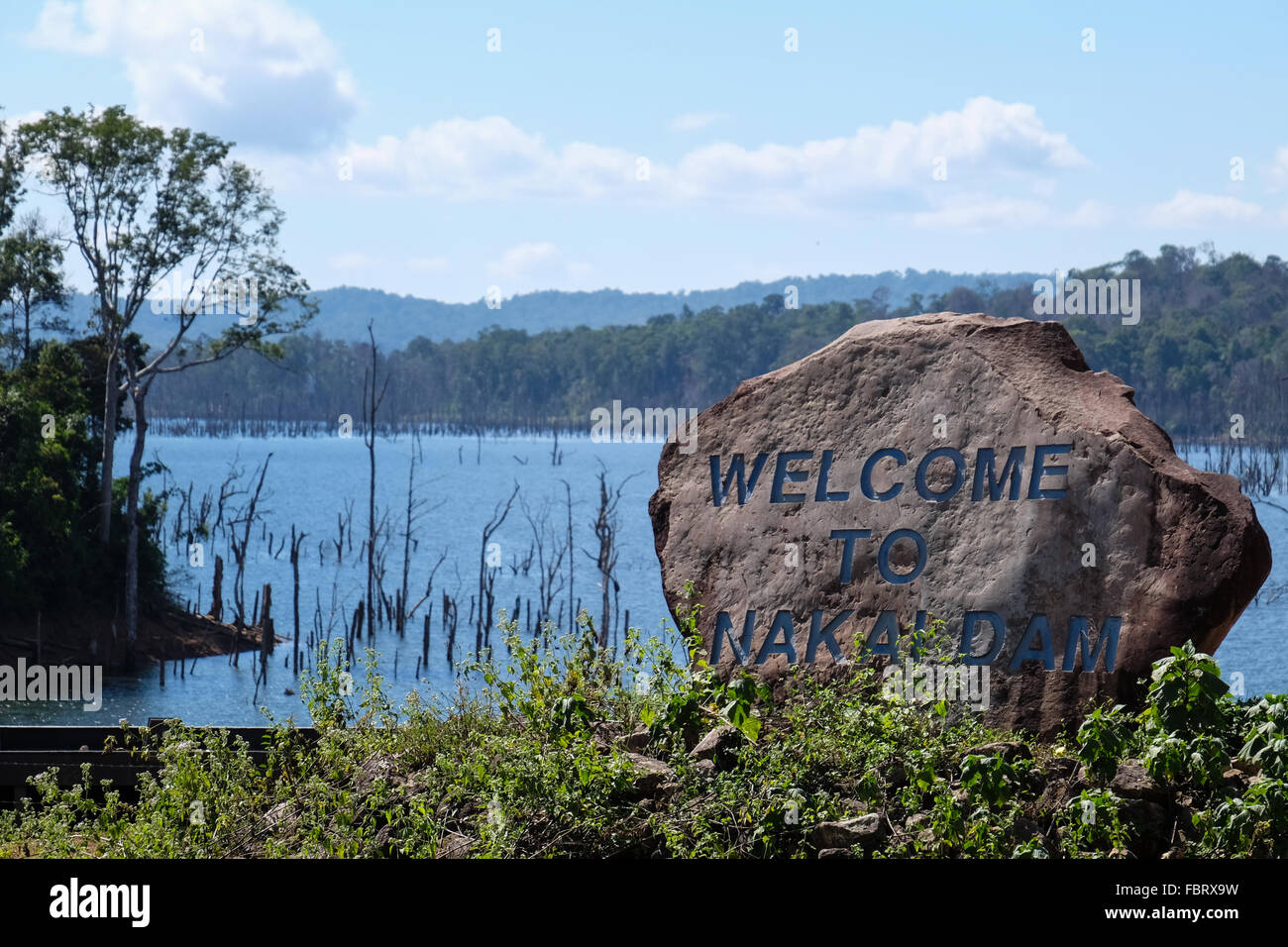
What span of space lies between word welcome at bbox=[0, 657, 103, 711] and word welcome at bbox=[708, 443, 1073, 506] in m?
20.5

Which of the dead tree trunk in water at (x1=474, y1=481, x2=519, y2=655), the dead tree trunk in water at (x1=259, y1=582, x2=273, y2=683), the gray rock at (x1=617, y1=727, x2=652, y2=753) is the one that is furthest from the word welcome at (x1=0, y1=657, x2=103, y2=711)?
the gray rock at (x1=617, y1=727, x2=652, y2=753)

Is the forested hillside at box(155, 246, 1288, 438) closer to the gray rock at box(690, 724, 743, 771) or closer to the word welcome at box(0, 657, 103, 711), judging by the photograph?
the word welcome at box(0, 657, 103, 711)

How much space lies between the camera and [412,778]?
7.70 meters

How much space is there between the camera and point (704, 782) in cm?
723

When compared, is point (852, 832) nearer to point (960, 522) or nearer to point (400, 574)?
point (960, 522)

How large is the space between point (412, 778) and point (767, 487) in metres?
2.79

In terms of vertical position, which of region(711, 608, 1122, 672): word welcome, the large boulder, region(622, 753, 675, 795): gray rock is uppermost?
the large boulder

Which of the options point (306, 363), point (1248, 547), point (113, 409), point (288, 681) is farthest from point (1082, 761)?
point (306, 363)

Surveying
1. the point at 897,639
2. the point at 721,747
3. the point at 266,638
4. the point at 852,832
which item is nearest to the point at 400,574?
the point at 266,638

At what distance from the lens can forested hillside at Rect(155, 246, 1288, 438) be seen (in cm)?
7988

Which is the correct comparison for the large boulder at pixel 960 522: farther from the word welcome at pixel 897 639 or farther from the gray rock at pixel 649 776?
the gray rock at pixel 649 776

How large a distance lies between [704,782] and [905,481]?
2.33 metres

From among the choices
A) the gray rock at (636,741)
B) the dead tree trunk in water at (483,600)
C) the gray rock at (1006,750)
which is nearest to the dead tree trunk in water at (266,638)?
the dead tree trunk in water at (483,600)
